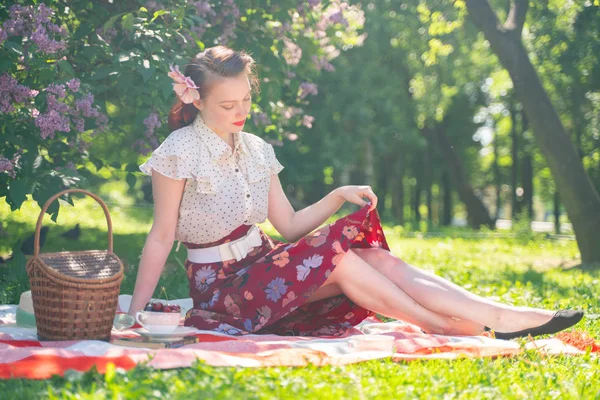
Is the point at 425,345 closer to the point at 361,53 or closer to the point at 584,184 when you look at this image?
the point at 584,184

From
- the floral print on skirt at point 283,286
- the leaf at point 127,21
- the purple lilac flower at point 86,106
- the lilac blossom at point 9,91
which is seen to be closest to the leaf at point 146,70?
the leaf at point 127,21

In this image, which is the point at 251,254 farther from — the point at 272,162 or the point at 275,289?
the point at 272,162

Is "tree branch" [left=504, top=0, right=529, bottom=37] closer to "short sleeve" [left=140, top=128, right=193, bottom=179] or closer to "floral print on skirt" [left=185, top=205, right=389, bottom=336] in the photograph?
"floral print on skirt" [left=185, top=205, right=389, bottom=336]

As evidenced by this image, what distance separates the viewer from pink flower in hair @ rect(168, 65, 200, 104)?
396 cm

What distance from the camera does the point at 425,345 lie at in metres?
3.52

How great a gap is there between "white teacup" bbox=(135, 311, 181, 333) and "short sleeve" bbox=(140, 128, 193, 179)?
75 cm

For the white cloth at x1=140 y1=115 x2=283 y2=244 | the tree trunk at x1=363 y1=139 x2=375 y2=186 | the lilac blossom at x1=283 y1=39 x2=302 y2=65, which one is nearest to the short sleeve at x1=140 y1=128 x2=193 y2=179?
the white cloth at x1=140 y1=115 x2=283 y2=244

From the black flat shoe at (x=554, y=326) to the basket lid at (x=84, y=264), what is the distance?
1819 millimetres

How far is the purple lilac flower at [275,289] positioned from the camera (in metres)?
3.78

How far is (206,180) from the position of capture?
397 centimetres

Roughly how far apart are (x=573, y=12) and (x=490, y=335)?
860 cm

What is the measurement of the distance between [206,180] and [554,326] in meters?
1.80

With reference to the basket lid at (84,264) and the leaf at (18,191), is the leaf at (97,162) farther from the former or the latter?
the basket lid at (84,264)

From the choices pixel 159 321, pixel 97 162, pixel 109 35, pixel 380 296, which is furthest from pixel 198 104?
pixel 97 162
